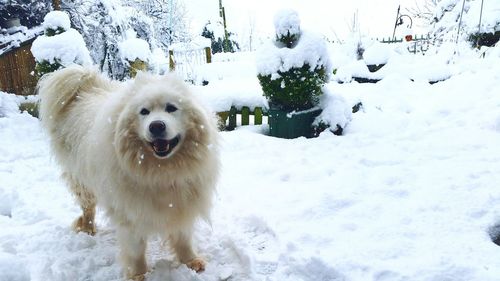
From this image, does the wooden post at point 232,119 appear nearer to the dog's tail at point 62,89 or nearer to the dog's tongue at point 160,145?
the dog's tail at point 62,89

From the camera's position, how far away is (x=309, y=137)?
559cm

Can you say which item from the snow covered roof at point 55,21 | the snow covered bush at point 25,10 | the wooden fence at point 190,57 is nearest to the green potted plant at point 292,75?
the snow covered roof at point 55,21

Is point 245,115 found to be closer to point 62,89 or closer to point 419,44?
point 62,89

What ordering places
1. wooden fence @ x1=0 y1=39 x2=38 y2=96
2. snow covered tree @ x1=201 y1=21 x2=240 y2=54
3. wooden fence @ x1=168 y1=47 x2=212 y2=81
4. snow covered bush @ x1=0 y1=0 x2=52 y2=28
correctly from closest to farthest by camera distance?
wooden fence @ x1=0 y1=39 x2=38 y2=96
snow covered bush @ x1=0 y1=0 x2=52 y2=28
wooden fence @ x1=168 y1=47 x2=212 y2=81
snow covered tree @ x1=201 y1=21 x2=240 y2=54

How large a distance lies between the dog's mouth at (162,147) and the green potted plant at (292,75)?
3.23m

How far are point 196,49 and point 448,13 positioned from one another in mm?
8152

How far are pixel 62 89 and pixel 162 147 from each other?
142 cm

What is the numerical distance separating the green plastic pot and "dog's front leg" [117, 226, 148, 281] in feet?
10.5

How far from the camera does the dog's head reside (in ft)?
7.42

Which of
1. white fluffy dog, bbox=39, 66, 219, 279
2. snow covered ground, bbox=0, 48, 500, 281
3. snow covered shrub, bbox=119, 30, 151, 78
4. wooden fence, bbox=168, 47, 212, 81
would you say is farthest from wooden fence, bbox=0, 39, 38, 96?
white fluffy dog, bbox=39, 66, 219, 279

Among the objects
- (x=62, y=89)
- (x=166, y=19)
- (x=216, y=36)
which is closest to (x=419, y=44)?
(x=216, y=36)

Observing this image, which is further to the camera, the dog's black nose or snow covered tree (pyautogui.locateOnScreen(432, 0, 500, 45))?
snow covered tree (pyautogui.locateOnScreen(432, 0, 500, 45))

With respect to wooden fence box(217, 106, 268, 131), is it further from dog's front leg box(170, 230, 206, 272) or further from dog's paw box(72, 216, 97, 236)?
dog's front leg box(170, 230, 206, 272)

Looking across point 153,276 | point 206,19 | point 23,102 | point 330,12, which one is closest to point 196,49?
point 23,102
